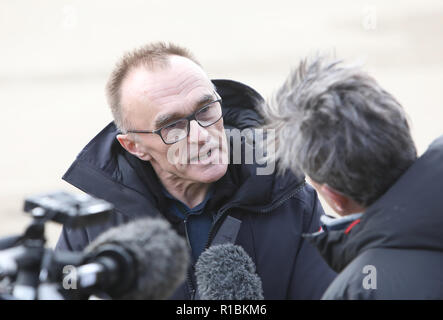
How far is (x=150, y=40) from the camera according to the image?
8367 mm

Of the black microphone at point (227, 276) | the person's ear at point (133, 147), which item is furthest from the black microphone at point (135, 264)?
the person's ear at point (133, 147)

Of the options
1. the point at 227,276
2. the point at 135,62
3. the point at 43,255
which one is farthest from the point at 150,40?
the point at 43,255

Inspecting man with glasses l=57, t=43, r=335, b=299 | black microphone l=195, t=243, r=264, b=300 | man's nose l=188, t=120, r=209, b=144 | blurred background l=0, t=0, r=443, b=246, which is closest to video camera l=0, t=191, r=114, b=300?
black microphone l=195, t=243, r=264, b=300

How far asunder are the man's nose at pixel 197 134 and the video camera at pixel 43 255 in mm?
1104

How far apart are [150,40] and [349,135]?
22.9ft

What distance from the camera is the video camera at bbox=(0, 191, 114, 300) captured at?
4.33 ft

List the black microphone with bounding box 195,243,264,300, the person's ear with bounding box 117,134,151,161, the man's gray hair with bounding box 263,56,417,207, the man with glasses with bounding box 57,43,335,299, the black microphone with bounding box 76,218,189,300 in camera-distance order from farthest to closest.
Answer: the person's ear with bounding box 117,134,151,161
the man with glasses with bounding box 57,43,335,299
the black microphone with bounding box 195,243,264,300
the man's gray hair with bounding box 263,56,417,207
the black microphone with bounding box 76,218,189,300

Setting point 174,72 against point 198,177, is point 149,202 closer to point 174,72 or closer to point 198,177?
point 198,177

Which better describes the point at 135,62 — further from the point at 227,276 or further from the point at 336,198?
the point at 336,198

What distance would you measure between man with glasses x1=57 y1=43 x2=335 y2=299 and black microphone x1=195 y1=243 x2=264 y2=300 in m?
0.30

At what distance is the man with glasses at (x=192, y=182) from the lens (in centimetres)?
242

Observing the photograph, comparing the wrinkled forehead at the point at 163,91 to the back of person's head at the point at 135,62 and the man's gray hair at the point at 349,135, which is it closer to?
the back of person's head at the point at 135,62

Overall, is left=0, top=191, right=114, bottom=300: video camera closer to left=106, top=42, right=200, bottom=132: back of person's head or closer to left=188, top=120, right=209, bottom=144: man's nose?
left=188, top=120, right=209, bottom=144: man's nose

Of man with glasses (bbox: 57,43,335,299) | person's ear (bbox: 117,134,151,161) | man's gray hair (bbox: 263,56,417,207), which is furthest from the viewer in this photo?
person's ear (bbox: 117,134,151,161)
